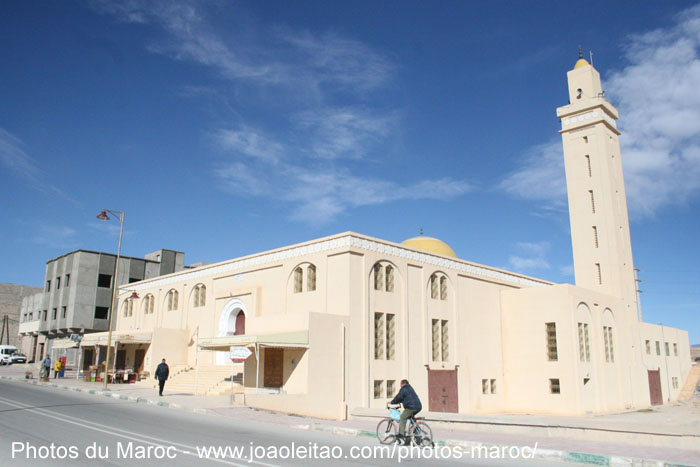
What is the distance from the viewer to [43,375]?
2880cm

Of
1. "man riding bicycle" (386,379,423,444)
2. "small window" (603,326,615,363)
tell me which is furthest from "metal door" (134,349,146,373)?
"small window" (603,326,615,363)

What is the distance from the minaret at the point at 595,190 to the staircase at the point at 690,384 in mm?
12897

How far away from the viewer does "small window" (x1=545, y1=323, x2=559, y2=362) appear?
28391 millimetres

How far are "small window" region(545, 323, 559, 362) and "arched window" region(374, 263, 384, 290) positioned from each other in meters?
10.4

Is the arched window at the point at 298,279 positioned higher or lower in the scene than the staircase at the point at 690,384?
higher

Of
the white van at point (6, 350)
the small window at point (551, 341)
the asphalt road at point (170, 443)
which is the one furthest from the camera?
the white van at point (6, 350)

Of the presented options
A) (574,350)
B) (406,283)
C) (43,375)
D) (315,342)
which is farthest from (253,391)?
(574,350)

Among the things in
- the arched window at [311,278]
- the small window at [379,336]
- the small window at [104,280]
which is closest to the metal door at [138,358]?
the small window at [104,280]

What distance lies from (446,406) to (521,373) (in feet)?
19.2

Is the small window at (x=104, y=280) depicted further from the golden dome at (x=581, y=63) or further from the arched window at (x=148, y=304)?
the golden dome at (x=581, y=63)

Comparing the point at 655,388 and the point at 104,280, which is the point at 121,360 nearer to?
the point at 104,280

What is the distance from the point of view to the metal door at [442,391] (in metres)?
25.5

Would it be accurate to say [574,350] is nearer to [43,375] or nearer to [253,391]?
[253,391]

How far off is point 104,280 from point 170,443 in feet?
126
